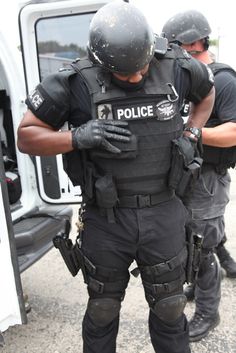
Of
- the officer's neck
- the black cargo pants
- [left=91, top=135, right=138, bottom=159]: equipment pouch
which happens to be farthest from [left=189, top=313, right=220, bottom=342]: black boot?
the officer's neck

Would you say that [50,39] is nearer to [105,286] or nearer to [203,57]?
[203,57]

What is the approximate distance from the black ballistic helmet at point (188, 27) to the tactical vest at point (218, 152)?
201mm

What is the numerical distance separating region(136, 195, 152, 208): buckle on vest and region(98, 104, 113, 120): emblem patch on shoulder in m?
0.38

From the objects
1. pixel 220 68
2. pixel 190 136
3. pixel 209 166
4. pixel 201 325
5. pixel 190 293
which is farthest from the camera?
pixel 190 293

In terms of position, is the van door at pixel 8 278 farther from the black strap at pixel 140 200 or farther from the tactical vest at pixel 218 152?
the tactical vest at pixel 218 152

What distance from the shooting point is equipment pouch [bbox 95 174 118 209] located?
72.6 inches

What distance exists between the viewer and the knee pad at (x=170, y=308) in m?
1.97

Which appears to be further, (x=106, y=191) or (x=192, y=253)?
(x=192, y=253)

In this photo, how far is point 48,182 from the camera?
3.24m

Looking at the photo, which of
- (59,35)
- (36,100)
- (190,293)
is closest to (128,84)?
(36,100)

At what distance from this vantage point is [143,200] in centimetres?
192

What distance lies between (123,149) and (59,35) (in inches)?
67.9

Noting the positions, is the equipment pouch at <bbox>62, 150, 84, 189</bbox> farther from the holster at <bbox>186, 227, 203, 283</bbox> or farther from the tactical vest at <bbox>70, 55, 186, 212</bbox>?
the holster at <bbox>186, 227, 203, 283</bbox>

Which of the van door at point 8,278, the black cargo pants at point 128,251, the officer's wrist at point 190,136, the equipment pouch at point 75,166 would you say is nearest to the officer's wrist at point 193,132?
the officer's wrist at point 190,136
